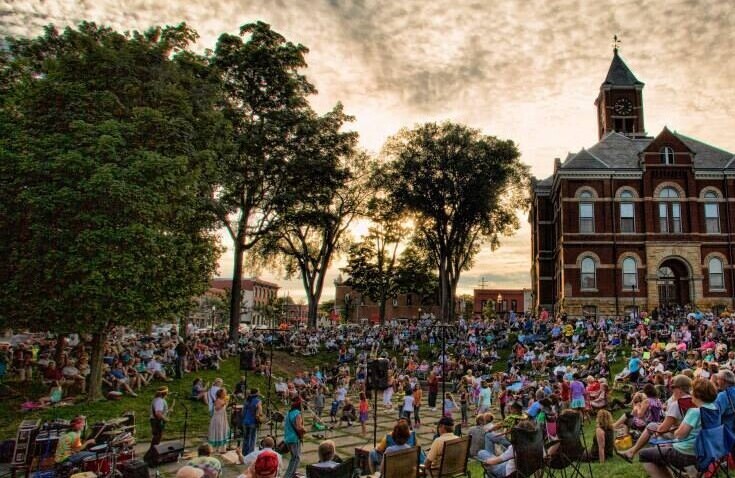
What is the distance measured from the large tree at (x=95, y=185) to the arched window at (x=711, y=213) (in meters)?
33.5

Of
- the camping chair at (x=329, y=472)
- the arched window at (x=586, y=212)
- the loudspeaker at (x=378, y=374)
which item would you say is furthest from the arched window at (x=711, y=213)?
the camping chair at (x=329, y=472)

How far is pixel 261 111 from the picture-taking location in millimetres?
28812

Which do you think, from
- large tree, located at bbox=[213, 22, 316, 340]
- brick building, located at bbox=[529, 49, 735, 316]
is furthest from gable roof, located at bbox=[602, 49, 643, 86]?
large tree, located at bbox=[213, 22, 316, 340]

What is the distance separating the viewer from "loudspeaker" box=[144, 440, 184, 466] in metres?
11.6

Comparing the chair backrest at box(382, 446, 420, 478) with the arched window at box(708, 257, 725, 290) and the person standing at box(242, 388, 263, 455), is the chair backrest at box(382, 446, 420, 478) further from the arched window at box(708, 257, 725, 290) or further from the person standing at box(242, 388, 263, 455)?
the arched window at box(708, 257, 725, 290)

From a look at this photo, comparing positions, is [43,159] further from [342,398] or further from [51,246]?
[342,398]

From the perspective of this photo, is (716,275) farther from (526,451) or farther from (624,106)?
(526,451)

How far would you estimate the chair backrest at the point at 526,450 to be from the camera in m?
7.22

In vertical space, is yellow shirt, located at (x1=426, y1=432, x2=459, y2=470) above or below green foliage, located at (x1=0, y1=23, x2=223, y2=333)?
below

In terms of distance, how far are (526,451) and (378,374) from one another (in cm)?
546

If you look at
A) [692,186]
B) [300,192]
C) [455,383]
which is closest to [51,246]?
[300,192]

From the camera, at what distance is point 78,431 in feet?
34.1

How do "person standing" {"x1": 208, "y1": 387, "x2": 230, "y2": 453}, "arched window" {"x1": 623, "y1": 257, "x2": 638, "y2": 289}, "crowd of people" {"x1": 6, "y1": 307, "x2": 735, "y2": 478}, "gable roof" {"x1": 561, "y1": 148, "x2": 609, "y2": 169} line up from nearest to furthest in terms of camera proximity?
"crowd of people" {"x1": 6, "y1": 307, "x2": 735, "y2": 478}, "person standing" {"x1": 208, "y1": 387, "x2": 230, "y2": 453}, "arched window" {"x1": 623, "y1": 257, "x2": 638, "y2": 289}, "gable roof" {"x1": 561, "y1": 148, "x2": 609, "y2": 169}

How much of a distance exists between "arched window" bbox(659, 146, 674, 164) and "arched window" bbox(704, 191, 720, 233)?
3527 millimetres
